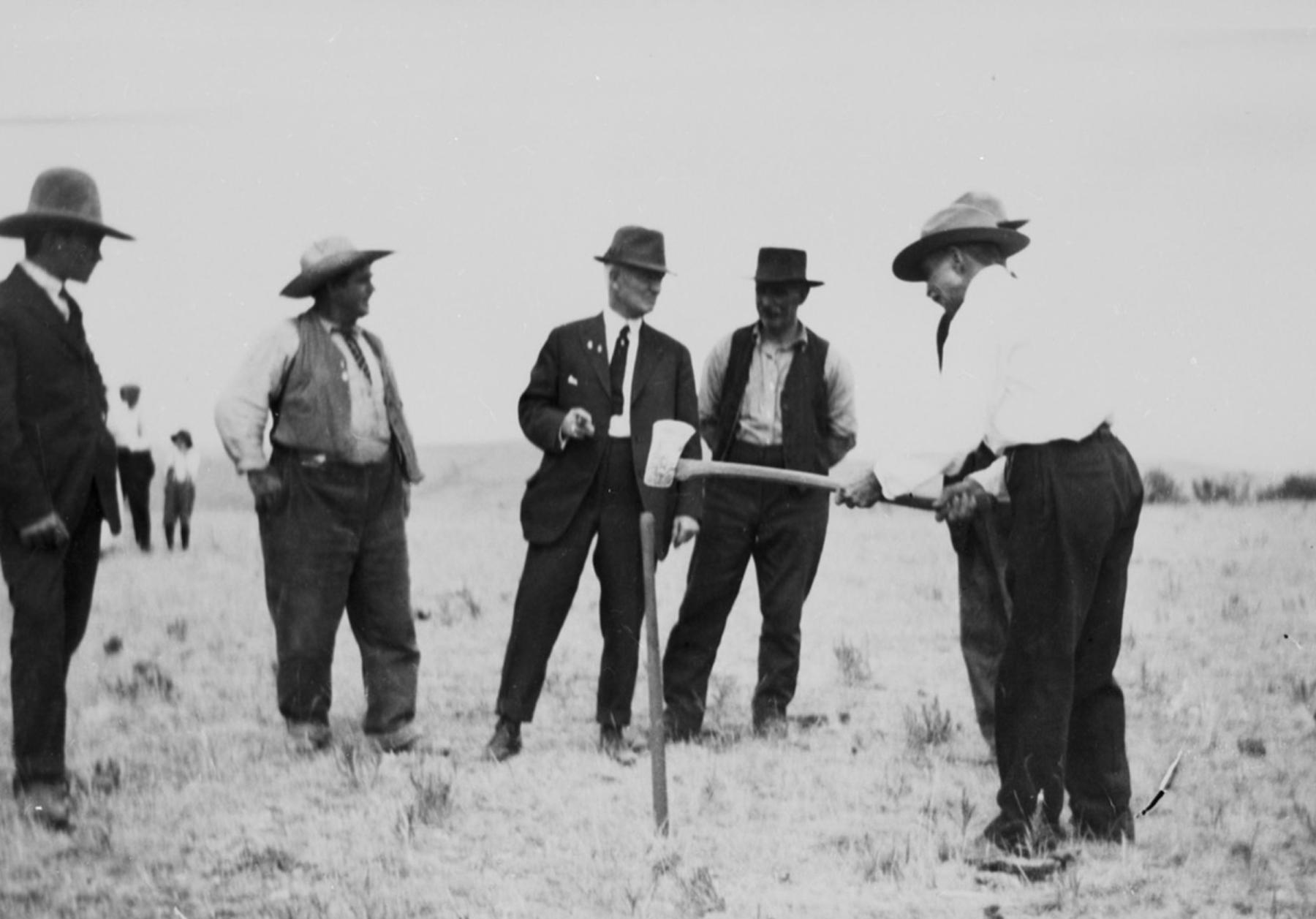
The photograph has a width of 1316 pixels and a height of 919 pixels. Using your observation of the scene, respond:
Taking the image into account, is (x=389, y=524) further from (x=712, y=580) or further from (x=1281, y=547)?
(x=1281, y=547)

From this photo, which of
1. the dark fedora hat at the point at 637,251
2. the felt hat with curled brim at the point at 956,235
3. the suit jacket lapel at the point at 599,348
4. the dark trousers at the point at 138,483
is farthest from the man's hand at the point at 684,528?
the dark trousers at the point at 138,483

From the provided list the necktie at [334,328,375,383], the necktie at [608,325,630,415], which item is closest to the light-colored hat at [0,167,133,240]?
the necktie at [334,328,375,383]

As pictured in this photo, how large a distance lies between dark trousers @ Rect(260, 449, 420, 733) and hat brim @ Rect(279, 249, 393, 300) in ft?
2.40

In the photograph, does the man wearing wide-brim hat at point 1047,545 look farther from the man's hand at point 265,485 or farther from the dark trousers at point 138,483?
the dark trousers at point 138,483

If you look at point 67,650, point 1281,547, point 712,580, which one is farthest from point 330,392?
point 1281,547

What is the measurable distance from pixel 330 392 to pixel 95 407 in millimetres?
1049

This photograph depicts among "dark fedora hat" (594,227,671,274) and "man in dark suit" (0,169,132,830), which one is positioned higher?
"dark fedora hat" (594,227,671,274)

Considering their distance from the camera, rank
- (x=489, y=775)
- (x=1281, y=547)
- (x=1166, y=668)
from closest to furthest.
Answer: (x=489, y=775), (x=1166, y=668), (x=1281, y=547)

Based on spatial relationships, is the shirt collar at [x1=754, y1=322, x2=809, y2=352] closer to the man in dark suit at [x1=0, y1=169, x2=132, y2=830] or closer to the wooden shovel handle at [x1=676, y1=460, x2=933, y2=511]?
the wooden shovel handle at [x1=676, y1=460, x2=933, y2=511]

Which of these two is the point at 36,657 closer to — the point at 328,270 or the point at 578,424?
the point at 328,270

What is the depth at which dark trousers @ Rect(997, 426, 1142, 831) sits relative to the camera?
15.3ft

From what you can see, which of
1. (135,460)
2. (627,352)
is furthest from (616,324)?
(135,460)

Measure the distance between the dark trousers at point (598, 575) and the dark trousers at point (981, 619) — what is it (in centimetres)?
145

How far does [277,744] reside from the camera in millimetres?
6305
